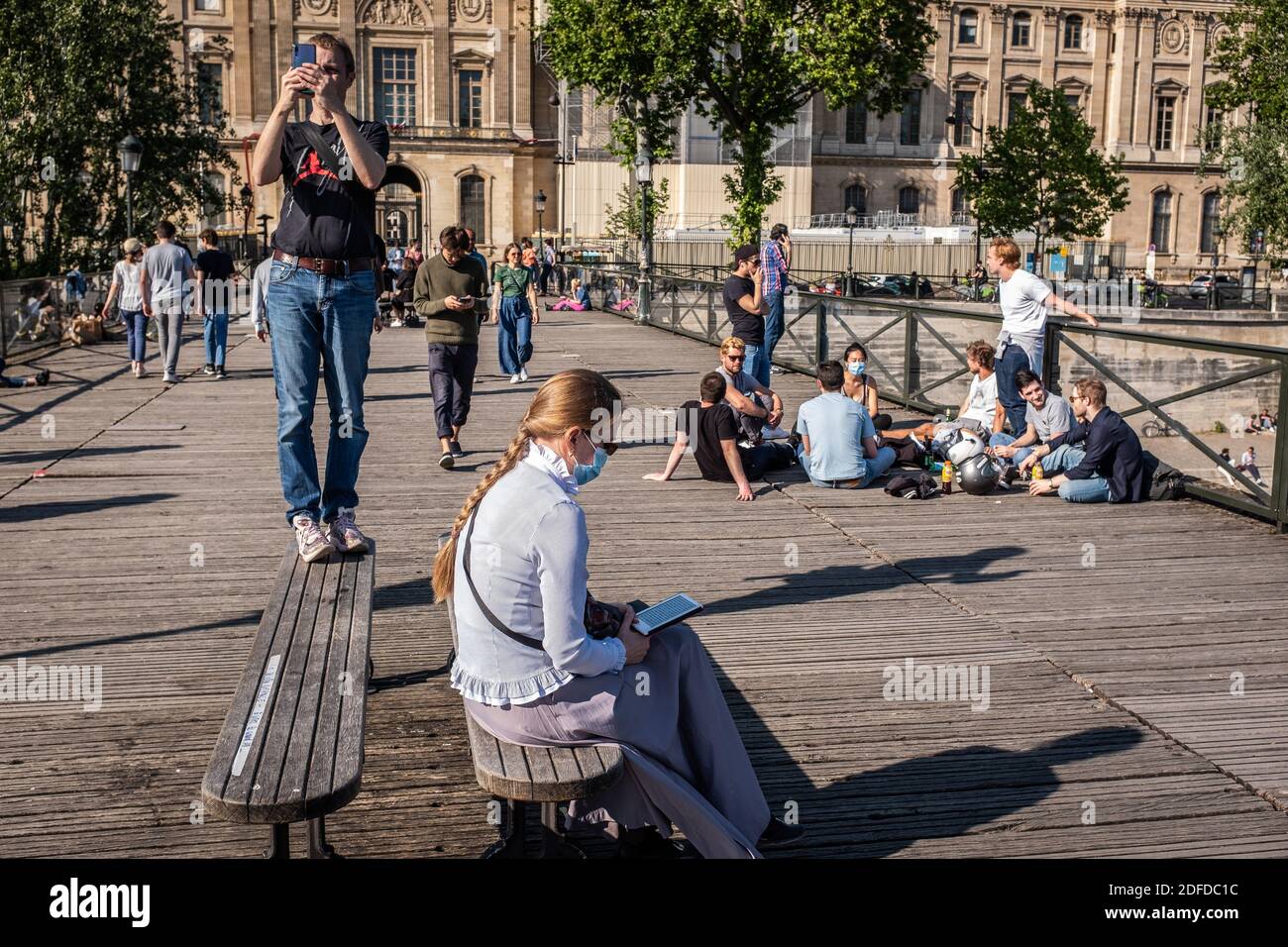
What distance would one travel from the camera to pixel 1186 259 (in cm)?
8206

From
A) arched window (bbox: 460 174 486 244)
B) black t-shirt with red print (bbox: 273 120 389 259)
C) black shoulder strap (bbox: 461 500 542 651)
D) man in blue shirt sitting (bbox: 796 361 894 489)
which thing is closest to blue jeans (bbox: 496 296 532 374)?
man in blue shirt sitting (bbox: 796 361 894 489)

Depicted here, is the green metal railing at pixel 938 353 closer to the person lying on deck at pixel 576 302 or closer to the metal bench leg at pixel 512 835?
the metal bench leg at pixel 512 835

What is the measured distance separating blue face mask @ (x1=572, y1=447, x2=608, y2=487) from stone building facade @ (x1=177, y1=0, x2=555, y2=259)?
64263 mm

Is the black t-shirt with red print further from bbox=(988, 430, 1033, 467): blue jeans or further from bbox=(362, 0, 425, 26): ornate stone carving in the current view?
bbox=(362, 0, 425, 26): ornate stone carving

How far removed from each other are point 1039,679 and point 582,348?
18.4 metres

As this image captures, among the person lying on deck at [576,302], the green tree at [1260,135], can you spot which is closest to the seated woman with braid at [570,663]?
the person lying on deck at [576,302]

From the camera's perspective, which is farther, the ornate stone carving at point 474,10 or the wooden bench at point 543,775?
the ornate stone carving at point 474,10

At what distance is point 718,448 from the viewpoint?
10.7m

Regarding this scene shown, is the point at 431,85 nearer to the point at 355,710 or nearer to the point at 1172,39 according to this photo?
the point at 1172,39

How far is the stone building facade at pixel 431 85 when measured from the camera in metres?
66.1

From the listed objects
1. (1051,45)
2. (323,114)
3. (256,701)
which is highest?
(1051,45)

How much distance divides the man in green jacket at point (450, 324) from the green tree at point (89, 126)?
18.5m
